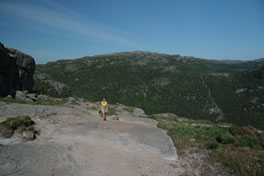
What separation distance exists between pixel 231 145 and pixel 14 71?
39270 millimetres

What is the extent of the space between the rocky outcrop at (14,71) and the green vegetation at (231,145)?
31.0 metres

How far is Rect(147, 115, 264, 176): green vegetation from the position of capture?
7504 mm

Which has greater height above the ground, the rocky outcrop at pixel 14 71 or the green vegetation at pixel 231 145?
the rocky outcrop at pixel 14 71

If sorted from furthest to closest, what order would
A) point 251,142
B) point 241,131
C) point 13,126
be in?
point 241,131 < point 251,142 < point 13,126

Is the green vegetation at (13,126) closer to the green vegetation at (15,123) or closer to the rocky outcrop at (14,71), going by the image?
the green vegetation at (15,123)

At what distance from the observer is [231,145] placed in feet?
35.1

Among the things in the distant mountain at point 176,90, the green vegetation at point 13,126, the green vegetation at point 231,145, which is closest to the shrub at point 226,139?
the green vegetation at point 231,145

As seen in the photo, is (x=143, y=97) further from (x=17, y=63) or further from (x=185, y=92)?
(x=17, y=63)

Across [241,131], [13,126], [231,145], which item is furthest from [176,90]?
[13,126]

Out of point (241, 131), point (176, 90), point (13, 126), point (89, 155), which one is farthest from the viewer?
point (176, 90)

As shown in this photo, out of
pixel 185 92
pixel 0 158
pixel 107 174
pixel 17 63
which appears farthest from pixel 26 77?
pixel 185 92

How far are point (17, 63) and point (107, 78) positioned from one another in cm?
10101

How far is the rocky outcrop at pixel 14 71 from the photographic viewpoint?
28852 mm

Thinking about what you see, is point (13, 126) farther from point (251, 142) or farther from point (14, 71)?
point (14, 71)
